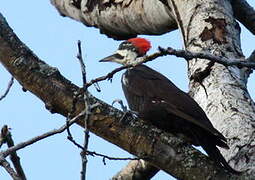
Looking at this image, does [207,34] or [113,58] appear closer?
[207,34]

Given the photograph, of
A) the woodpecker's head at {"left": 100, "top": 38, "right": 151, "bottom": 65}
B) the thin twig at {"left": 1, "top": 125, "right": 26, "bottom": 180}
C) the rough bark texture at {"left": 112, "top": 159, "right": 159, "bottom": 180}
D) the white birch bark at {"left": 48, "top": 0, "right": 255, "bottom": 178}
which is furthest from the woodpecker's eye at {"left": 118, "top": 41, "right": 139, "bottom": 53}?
the thin twig at {"left": 1, "top": 125, "right": 26, "bottom": 180}

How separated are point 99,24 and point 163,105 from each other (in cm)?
238

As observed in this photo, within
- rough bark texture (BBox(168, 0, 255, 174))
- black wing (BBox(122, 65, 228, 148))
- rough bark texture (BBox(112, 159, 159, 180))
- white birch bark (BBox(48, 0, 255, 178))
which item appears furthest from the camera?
rough bark texture (BBox(112, 159, 159, 180))

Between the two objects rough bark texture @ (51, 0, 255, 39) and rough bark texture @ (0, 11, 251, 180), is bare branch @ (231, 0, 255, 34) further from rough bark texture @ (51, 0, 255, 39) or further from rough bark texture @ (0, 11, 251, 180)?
rough bark texture @ (0, 11, 251, 180)

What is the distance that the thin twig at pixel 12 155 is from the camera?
2708 mm

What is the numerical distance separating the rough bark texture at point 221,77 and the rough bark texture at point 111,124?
0.84 feet

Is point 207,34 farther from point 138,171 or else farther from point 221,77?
point 138,171

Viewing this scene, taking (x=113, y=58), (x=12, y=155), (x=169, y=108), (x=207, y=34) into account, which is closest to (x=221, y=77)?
(x=169, y=108)

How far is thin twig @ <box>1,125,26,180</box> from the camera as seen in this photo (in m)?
2.71

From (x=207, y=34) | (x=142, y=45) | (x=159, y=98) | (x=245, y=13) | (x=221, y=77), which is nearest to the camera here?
(x=221, y=77)

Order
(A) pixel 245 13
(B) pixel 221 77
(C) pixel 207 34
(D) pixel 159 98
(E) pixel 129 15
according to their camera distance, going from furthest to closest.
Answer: (E) pixel 129 15 < (A) pixel 245 13 < (C) pixel 207 34 < (D) pixel 159 98 < (B) pixel 221 77

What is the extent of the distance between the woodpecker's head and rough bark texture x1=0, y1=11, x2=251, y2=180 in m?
2.10

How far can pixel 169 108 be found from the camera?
166 inches

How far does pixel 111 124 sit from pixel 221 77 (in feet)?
3.26
